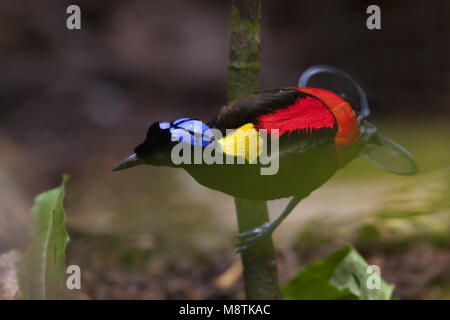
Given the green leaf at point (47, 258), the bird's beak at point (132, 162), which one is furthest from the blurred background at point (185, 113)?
the bird's beak at point (132, 162)

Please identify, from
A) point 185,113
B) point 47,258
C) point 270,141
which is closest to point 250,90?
point 270,141

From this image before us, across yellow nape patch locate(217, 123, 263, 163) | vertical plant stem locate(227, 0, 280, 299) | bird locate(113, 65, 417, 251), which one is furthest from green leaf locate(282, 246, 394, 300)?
yellow nape patch locate(217, 123, 263, 163)

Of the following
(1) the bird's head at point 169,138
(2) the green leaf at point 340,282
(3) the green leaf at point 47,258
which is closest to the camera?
(1) the bird's head at point 169,138

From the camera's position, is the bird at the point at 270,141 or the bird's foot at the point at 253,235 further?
the bird's foot at the point at 253,235

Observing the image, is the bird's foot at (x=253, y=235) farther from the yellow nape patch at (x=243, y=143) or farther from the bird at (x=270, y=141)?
the yellow nape patch at (x=243, y=143)

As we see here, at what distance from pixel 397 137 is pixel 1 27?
54.4 inches

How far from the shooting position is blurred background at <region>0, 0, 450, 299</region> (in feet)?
3.66

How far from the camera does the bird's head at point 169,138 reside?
1.87ft

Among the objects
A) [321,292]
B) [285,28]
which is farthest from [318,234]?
[285,28]

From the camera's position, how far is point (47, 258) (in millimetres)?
747

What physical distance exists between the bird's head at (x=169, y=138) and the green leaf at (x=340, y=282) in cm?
43

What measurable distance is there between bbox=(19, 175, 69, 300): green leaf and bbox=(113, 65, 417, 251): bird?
0.58 feet

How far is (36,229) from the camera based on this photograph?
0.80 m

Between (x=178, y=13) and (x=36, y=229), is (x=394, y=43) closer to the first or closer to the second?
(x=36, y=229)
